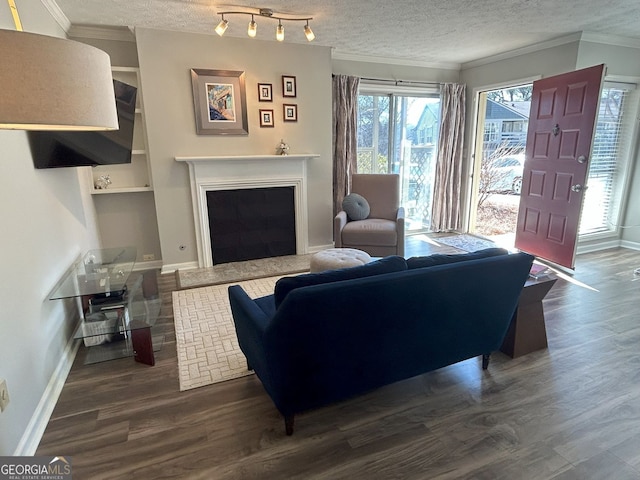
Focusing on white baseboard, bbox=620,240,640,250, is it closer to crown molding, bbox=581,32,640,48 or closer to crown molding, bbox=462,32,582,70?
crown molding, bbox=581,32,640,48

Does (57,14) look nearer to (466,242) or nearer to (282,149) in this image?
(282,149)

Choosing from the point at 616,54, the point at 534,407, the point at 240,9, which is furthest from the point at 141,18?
the point at 616,54

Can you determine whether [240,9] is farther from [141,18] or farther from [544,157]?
[544,157]

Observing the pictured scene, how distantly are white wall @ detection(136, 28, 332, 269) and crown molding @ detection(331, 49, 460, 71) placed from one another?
399mm

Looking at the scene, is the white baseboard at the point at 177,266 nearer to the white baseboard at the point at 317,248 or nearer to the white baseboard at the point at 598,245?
the white baseboard at the point at 317,248

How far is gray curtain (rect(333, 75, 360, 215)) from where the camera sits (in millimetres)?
4680

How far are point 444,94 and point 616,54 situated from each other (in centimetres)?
195

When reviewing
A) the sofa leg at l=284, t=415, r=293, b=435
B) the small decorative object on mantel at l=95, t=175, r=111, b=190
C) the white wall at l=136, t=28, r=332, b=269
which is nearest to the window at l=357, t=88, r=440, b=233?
the white wall at l=136, t=28, r=332, b=269

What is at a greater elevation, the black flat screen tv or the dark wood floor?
the black flat screen tv

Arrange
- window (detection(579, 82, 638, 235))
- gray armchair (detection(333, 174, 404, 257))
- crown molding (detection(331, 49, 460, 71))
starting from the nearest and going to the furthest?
gray armchair (detection(333, 174, 404, 257)) < window (detection(579, 82, 638, 235)) < crown molding (detection(331, 49, 460, 71))

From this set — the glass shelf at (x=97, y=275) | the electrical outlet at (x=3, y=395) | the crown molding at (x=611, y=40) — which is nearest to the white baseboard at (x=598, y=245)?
the crown molding at (x=611, y=40)

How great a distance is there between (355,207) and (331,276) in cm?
289

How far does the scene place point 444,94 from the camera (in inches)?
209

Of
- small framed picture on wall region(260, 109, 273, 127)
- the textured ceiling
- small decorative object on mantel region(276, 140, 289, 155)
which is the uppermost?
the textured ceiling
